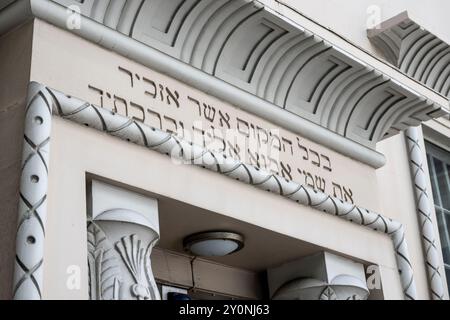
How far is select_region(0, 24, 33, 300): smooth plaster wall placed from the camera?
357cm

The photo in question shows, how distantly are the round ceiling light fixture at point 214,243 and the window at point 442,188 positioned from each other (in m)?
2.87

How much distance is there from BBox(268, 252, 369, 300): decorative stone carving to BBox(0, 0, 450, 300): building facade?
0.01 metres

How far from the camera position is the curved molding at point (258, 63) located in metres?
4.34

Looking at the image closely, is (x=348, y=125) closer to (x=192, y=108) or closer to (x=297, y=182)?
(x=297, y=182)

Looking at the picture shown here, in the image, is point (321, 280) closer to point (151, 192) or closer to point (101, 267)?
point (151, 192)

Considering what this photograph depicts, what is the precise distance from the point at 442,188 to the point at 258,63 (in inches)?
125

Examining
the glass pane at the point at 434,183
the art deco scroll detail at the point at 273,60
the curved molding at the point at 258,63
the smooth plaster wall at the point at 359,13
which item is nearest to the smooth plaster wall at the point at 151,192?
the curved molding at the point at 258,63

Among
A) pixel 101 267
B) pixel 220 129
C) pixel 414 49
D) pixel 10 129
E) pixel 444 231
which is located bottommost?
pixel 101 267

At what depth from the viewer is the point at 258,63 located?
197 inches

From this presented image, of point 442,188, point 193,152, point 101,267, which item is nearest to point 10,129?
point 101,267

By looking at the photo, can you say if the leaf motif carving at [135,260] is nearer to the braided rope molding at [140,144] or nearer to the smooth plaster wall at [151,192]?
the smooth plaster wall at [151,192]

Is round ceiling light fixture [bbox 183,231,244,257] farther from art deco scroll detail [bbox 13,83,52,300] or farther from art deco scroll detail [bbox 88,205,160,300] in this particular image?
art deco scroll detail [bbox 13,83,52,300]
